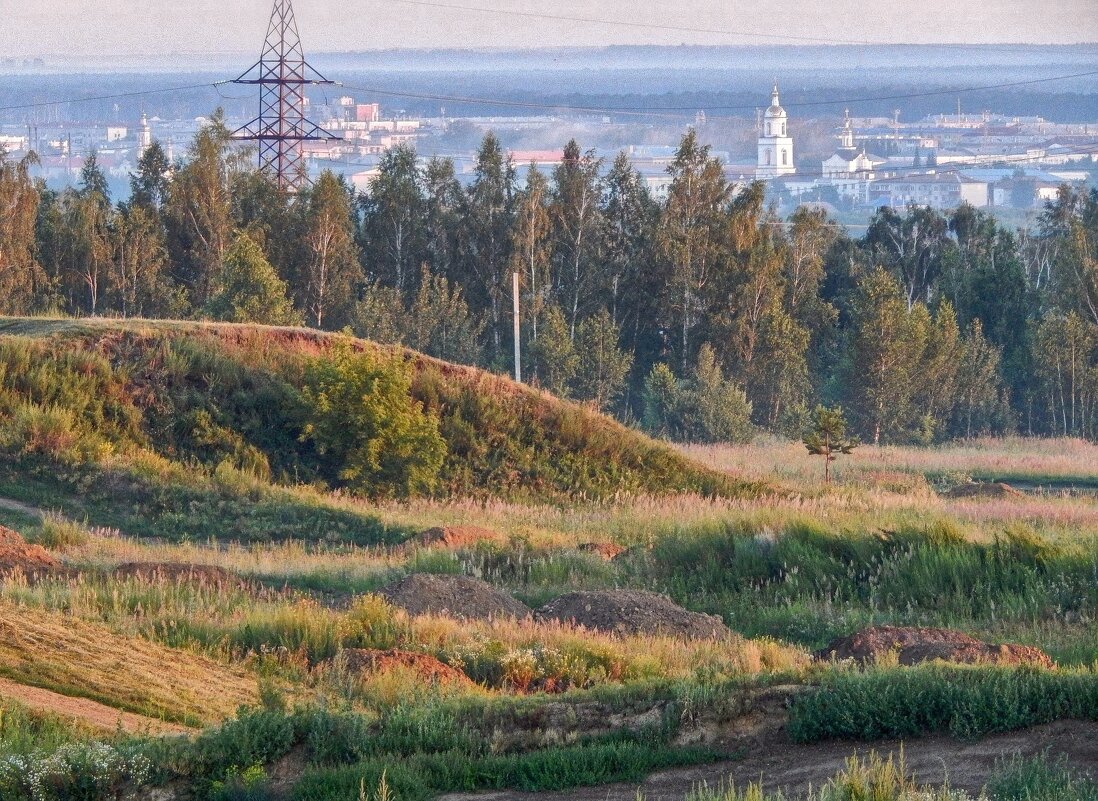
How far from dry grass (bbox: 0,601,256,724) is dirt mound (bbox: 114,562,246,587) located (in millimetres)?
2895

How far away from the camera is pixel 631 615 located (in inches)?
415

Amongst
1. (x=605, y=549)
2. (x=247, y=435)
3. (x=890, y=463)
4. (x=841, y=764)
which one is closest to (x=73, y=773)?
(x=841, y=764)

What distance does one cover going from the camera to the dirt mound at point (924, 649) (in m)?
8.42

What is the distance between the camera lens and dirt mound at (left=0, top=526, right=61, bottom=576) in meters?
12.0

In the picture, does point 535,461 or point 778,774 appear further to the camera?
point 535,461

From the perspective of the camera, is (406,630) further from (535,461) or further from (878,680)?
(535,461)

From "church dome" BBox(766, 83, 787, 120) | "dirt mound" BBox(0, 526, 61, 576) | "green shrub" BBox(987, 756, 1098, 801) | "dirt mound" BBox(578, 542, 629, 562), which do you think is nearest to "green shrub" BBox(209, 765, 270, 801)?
"green shrub" BBox(987, 756, 1098, 801)

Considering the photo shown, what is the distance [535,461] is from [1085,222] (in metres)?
49.3

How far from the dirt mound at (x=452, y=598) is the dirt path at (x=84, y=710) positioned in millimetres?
3444

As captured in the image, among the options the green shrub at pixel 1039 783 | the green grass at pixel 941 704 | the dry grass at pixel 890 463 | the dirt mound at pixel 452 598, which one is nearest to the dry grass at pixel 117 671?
the dirt mound at pixel 452 598

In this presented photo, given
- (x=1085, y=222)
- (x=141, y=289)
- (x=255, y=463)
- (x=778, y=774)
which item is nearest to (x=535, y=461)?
(x=255, y=463)

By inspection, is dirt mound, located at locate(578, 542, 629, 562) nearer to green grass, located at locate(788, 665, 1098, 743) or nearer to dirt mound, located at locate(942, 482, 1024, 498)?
green grass, located at locate(788, 665, 1098, 743)

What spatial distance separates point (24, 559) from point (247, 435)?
980 centimetres

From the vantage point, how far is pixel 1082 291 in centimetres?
5422
